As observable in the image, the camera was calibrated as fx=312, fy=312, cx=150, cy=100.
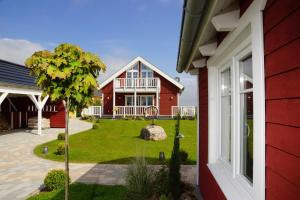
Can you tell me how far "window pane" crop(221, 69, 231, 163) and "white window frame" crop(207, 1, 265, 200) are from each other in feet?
0.61

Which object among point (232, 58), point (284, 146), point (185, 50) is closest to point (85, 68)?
point (185, 50)

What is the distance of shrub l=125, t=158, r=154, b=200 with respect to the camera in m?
6.01

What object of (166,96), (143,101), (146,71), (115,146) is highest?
(146,71)

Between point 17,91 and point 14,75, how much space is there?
1604mm

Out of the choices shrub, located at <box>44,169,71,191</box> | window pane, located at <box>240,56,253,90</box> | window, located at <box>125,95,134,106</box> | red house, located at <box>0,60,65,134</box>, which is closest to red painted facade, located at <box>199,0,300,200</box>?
window pane, located at <box>240,56,253,90</box>

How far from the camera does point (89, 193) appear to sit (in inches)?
282

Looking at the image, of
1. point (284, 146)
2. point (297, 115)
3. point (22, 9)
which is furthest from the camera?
point (22, 9)

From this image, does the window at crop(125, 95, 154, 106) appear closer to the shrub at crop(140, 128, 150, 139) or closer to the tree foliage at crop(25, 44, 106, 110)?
the shrub at crop(140, 128, 150, 139)

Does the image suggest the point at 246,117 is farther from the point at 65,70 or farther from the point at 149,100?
the point at 149,100

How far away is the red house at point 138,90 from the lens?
3145 centimetres

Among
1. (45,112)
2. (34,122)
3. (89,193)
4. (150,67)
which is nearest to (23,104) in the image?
(45,112)

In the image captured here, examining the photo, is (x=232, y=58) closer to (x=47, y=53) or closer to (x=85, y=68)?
(x=85, y=68)

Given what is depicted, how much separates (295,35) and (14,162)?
37.3 feet

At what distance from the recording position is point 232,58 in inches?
150
